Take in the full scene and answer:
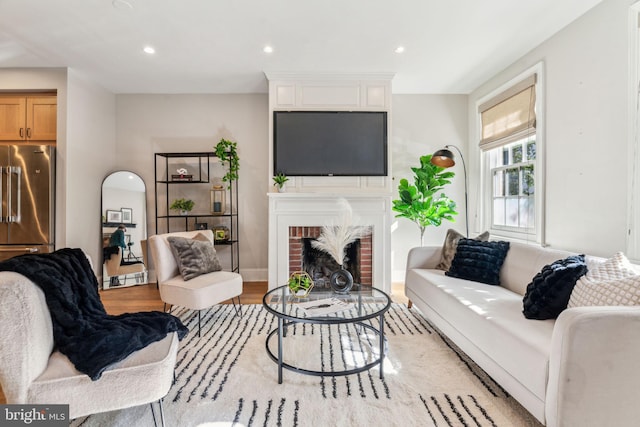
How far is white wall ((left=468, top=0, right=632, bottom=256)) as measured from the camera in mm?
2188

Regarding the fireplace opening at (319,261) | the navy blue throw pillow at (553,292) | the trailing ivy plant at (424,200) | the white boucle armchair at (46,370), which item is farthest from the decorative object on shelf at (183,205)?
the navy blue throw pillow at (553,292)

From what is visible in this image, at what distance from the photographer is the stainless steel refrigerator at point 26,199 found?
329cm

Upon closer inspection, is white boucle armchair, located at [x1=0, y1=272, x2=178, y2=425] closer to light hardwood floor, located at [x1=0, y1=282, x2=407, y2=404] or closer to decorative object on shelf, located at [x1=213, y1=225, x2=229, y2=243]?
light hardwood floor, located at [x1=0, y1=282, x2=407, y2=404]

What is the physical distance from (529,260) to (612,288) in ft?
3.00

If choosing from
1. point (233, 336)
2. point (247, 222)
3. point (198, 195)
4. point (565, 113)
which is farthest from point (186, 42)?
point (565, 113)

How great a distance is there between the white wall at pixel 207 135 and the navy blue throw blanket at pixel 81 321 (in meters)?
2.66

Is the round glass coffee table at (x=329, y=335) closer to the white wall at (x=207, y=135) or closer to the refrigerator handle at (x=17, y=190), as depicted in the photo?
the white wall at (x=207, y=135)

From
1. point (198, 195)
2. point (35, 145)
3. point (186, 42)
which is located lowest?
point (198, 195)

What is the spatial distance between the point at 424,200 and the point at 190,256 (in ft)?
9.30

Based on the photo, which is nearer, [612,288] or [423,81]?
[612,288]

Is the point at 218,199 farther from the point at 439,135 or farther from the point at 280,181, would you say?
the point at 439,135

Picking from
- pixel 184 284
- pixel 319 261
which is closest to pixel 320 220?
pixel 319 261

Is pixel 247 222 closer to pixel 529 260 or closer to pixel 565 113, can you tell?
pixel 529 260

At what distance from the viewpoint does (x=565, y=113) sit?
2648 mm
